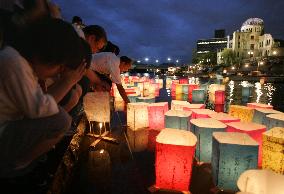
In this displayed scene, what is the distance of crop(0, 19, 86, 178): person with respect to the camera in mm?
1963

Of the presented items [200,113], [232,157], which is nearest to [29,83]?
[232,157]

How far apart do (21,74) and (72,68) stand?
0.69 m

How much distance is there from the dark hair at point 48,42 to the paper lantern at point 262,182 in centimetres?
210

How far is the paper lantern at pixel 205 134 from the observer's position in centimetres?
422

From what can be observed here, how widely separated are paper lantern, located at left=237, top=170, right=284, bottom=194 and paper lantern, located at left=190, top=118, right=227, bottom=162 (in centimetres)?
154

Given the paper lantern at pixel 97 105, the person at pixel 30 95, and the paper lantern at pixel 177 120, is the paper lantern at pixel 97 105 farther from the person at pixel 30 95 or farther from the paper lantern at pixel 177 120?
the person at pixel 30 95

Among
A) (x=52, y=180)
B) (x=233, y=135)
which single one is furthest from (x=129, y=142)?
(x=52, y=180)

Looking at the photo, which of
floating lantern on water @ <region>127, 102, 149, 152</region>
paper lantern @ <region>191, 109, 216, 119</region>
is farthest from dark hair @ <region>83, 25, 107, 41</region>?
paper lantern @ <region>191, 109, 216, 119</region>

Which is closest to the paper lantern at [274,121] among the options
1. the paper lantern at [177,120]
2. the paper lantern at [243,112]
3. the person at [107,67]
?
the paper lantern at [243,112]

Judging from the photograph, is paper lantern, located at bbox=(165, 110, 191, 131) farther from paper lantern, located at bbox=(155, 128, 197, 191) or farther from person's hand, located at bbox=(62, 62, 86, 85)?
person's hand, located at bbox=(62, 62, 86, 85)

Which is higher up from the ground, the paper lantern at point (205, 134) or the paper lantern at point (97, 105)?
the paper lantern at point (97, 105)

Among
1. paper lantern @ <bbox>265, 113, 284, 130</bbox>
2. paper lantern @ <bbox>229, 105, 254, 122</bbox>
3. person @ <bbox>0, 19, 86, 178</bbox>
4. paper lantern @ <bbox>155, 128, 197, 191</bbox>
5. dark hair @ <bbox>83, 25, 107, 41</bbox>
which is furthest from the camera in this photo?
paper lantern @ <bbox>229, 105, 254, 122</bbox>

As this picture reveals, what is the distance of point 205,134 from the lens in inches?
168

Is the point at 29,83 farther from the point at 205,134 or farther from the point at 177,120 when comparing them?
the point at 177,120
